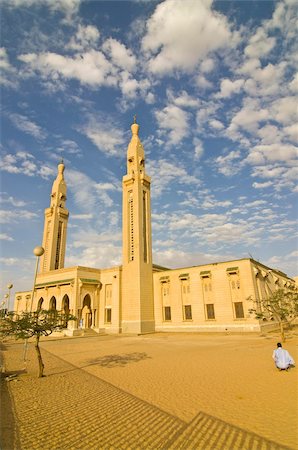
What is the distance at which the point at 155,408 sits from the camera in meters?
7.62

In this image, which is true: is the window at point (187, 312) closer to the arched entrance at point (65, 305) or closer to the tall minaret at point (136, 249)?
the tall minaret at point (136, 249)

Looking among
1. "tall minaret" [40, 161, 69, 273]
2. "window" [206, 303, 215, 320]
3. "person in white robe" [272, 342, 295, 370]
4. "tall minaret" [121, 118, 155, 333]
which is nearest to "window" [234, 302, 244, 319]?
"window" [206, 303, 215, 320]

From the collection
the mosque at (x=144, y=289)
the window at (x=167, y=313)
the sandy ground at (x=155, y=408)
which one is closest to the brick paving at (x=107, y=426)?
the sandy ground at (x=155, y=408)

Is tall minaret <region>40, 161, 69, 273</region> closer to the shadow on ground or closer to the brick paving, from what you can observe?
the shadow on ground

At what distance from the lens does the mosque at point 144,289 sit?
31.5 metres

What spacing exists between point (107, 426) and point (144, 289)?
30.5m

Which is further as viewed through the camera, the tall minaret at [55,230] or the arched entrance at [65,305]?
the tall minaret at [55,230]

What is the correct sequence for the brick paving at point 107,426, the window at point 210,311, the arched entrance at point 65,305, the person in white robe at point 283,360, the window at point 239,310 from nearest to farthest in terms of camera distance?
the brick paving at point 107,426, the person in white robe at point 283,360, the window at point 239,310, the window at point 210,311, the arched entrance at point 65,305

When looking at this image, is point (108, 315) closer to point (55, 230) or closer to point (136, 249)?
point (136, 249)

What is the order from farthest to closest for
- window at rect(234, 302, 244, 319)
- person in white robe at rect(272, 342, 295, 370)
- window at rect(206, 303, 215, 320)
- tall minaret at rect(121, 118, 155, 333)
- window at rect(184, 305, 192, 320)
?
tall minaret at rect(121, 118, 155, 333) < window at rect(184, 305, 192, 320) < window at rect(206, 303, 215, 320) < window at rect(234, 302, 244, 319) < person in white robe at rect(272, 342, 295, 370)

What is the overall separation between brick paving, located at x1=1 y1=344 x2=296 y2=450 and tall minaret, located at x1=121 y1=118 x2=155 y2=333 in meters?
26.7

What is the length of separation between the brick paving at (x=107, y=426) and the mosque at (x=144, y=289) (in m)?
24.7

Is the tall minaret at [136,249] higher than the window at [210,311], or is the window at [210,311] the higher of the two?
the tall minaret at [136,249]

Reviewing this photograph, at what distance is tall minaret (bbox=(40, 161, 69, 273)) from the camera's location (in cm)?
4862
